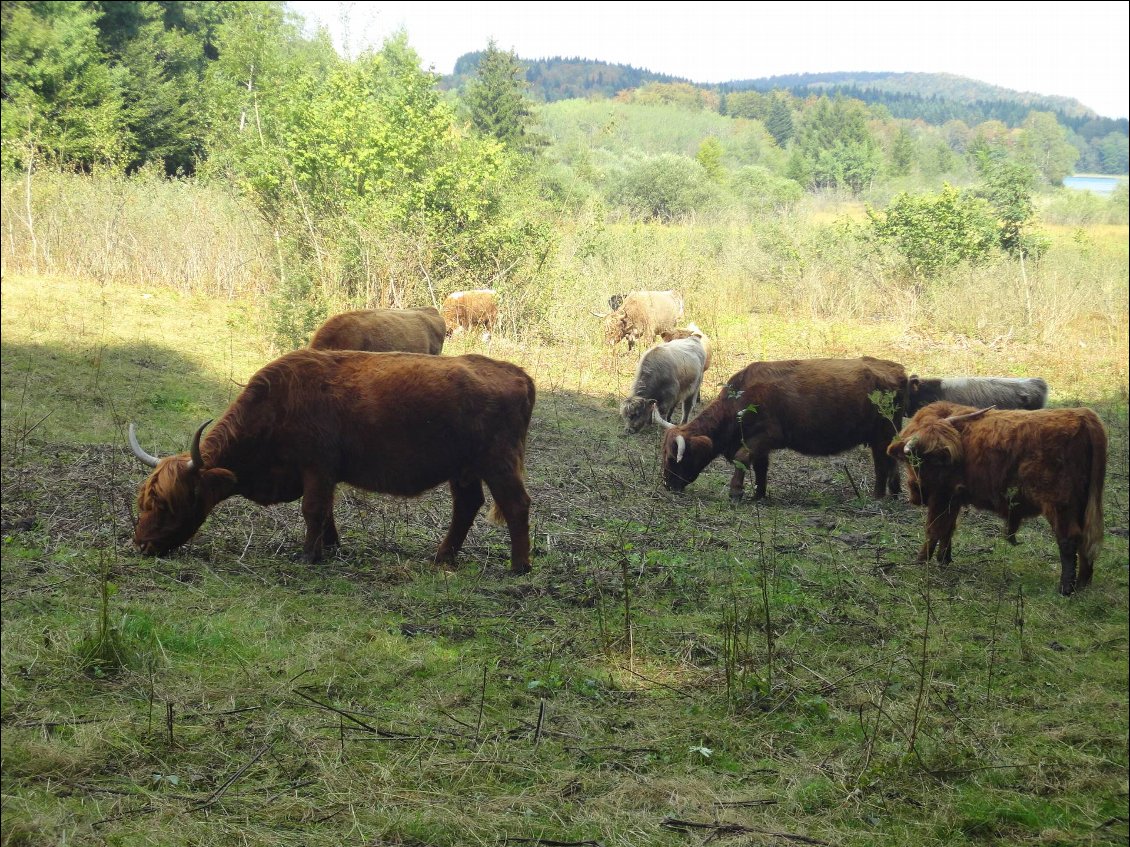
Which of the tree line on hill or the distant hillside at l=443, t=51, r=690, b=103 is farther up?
the distant hillside at l=443, t=51, r=690, b=103

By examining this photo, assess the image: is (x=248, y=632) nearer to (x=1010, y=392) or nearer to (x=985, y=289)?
(x=1010, y=392)

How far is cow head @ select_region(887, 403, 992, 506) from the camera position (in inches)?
271

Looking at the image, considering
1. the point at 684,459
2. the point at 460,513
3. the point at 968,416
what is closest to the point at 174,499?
the point at 460,513

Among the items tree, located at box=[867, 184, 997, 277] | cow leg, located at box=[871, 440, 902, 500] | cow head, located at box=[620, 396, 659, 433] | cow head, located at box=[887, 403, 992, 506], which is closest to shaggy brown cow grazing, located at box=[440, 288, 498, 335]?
cow head, located at box=[620, 396, 659, 433]

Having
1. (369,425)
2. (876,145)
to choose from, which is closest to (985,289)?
(876,145)

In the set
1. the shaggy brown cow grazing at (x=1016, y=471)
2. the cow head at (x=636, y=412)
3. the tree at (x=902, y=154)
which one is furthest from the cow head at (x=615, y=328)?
the tree at (x=902, y=154)

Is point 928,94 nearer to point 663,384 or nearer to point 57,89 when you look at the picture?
point 663,384

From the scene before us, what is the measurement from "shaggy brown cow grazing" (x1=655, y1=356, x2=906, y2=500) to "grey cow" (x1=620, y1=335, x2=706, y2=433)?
2.33 meters

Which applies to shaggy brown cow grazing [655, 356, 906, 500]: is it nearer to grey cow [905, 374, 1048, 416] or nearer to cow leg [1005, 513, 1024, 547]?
grey cow [905, 374, 1048, 416]

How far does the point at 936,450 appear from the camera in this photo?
690 centimetres

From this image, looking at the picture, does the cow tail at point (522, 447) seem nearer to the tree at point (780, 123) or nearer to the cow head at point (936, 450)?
the cow head at point (936, 450)

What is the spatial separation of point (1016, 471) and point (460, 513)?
384 cm

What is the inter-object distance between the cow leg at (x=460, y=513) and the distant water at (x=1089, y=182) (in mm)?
17324

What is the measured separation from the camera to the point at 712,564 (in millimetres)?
6762
